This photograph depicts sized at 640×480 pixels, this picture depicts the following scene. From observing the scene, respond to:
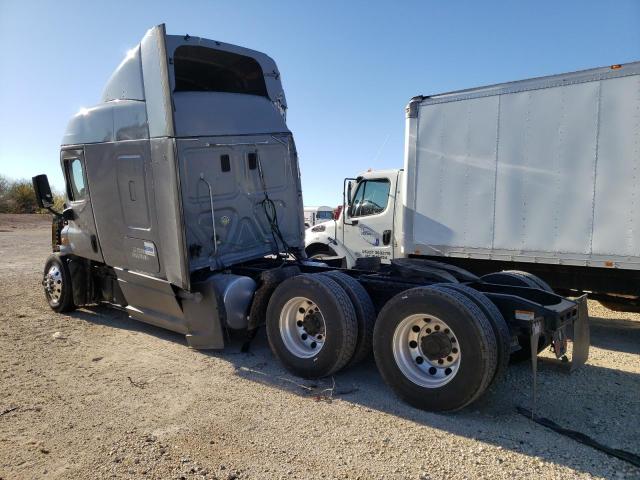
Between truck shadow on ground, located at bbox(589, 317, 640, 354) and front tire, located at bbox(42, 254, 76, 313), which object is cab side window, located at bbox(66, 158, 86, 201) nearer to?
front tire, located at bbox(42, 254, 76, 313)

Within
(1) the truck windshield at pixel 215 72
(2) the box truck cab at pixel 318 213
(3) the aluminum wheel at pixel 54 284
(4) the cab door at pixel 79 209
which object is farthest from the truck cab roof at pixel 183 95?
(2) the box truck cab at pixel 318 213

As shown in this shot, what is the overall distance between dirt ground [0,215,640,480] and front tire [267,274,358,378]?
0.22 meters

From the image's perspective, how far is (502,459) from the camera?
323cm

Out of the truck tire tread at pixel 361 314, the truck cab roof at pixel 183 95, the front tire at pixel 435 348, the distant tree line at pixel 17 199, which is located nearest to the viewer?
the front tire at pixel 435 348

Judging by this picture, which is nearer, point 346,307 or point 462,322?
point 462,322

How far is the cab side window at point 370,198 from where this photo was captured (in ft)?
27.3

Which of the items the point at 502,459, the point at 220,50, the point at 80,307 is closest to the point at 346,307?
the point at 502,459

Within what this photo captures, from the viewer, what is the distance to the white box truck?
5762mm

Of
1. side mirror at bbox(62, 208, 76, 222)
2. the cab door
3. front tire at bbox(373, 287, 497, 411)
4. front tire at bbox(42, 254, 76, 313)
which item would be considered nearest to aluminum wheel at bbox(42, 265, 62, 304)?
front tire at bbox(42, 254, 76, 313)

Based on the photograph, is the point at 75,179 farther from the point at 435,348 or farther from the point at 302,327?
the point at 435,348

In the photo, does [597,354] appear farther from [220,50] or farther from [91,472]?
[220,50]

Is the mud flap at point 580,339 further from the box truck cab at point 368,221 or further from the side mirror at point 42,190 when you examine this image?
the side mirror at point 42,190

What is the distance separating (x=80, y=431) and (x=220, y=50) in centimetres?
470

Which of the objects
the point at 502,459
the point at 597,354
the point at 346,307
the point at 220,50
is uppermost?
the point at 220,50
